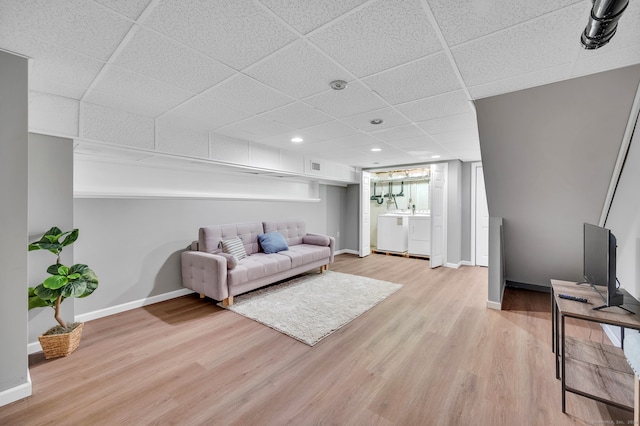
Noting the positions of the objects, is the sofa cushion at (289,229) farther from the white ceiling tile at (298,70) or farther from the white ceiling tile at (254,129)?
the white ceiling tile at (298,70)

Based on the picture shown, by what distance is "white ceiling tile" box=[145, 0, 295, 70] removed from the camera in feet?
4.26

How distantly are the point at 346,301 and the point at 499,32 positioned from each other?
10.2 feet

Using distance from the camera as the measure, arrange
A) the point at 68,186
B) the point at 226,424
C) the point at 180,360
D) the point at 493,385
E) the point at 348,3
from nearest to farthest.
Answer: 1. the point at 348,3
2. the point at 226,424
3. the point at 493,385
4. the point at 180,360
5. the point at 68,186

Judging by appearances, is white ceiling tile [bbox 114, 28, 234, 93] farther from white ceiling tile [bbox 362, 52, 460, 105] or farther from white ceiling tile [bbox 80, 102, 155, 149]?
white ceiling tile [bbox 362, 52, 460, 105]

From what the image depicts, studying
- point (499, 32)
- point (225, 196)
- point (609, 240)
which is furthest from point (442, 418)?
point (225, 196)

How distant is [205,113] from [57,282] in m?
1.98

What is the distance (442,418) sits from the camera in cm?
162

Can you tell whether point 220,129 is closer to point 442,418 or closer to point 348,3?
point 348,3

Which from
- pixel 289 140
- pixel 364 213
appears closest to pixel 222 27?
pixel 289 140

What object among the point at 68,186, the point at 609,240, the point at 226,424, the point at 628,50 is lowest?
the point at 226,424

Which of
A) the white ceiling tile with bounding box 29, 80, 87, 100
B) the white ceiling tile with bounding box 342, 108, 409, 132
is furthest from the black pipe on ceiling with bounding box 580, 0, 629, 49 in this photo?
the white ceiling tile with bounding box 29, 80, 87, 100

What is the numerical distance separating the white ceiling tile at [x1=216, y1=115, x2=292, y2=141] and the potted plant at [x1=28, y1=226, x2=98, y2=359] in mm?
1927

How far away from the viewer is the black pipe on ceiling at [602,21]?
1012 millimetres

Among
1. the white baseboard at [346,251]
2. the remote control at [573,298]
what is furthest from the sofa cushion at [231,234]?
the remote control at [573,298]
